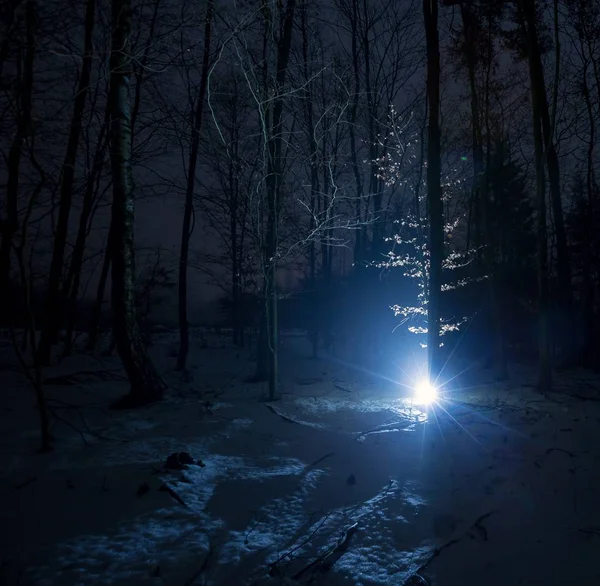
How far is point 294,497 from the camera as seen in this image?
414 centimetres

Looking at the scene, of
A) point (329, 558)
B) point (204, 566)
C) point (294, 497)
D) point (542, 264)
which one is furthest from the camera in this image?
point (542, 264)

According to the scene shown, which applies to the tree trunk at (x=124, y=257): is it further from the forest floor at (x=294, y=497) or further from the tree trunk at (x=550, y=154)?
the tree trunk at (x=550, y=154)

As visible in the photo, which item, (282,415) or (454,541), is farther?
(282,415)

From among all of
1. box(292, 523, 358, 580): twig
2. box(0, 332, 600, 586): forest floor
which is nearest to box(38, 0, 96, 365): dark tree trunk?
box(0, 332, 600, 586): forest floor

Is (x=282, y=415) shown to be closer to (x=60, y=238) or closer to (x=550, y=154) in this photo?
(x=60, y=238)

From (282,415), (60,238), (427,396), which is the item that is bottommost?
(282,415)

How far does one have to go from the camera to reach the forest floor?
2.98 m

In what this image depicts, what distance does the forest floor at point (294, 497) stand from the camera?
2.98m

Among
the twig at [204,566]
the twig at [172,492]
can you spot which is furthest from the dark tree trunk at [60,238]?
the twig at [204,566]

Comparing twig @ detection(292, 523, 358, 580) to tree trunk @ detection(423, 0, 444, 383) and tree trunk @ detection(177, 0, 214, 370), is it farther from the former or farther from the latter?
tree trunk @ detection(177, 0, 214, 370)

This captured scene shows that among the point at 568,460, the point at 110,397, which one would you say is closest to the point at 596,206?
the point at 568,460

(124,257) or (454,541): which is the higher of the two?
(124,257)

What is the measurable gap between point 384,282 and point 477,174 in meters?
6.01

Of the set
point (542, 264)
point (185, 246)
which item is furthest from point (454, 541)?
point (185, 246)
